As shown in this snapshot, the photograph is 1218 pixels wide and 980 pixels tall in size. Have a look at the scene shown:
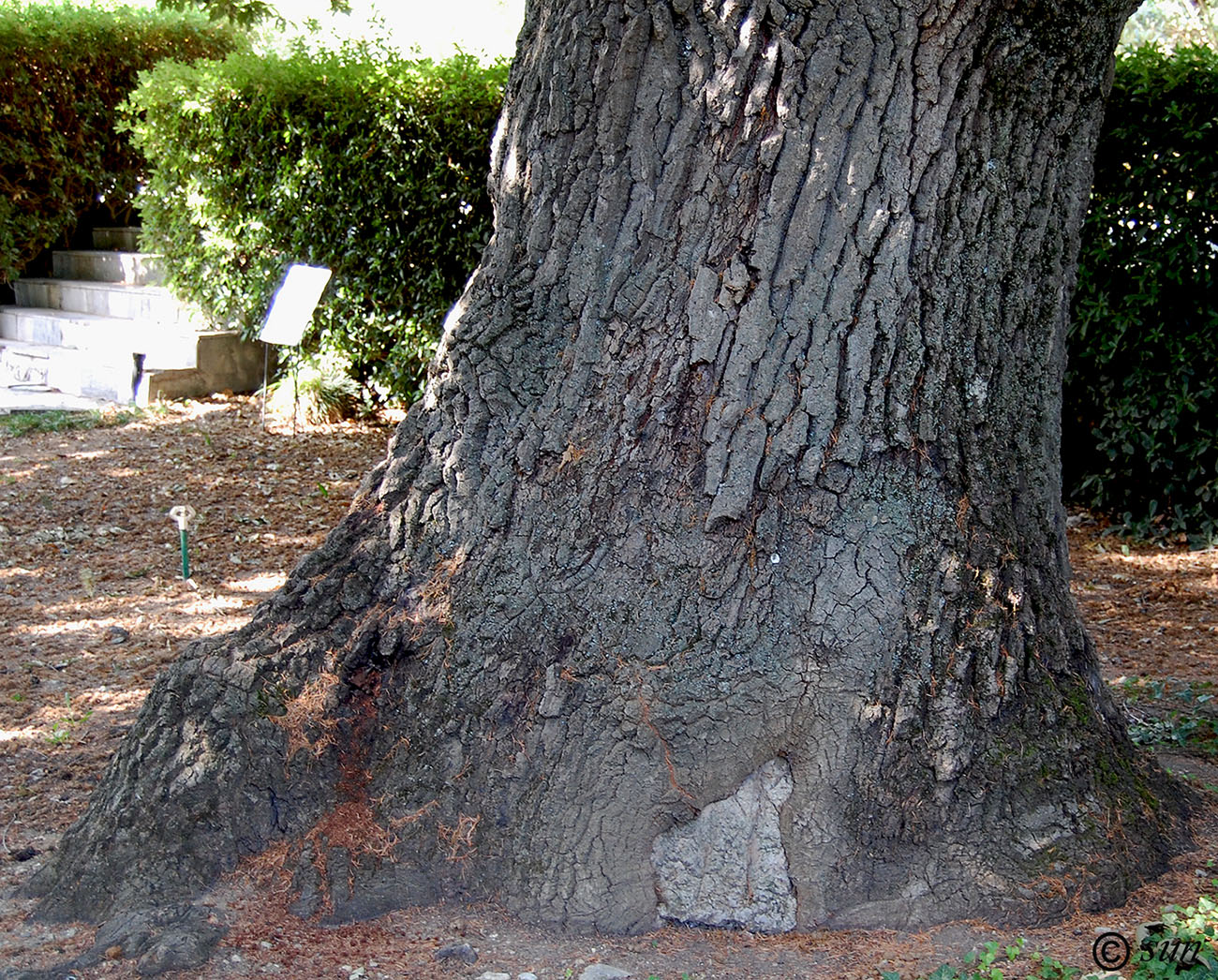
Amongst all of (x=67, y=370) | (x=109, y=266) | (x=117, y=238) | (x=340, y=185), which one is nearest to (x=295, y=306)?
(x=340, y=185)

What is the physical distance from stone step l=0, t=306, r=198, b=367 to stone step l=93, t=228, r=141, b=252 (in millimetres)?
1020

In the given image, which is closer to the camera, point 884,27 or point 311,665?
point 884,27

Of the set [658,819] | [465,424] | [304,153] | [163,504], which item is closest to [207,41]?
[304,153]

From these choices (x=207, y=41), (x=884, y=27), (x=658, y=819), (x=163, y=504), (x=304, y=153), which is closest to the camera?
(x=884, y=27)

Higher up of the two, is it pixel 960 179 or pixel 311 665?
pixel 960 179

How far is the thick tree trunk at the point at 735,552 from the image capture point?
2746mm

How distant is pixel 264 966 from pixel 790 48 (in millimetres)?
2432

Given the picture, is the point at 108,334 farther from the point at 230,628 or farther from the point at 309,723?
the point at 309,723

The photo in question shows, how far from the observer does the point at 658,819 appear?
2.85 metres

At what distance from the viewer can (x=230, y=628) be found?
5.16 meters

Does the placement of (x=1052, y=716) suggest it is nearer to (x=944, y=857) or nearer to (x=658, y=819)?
(x=944, y=857)

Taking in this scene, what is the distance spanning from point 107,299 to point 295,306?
12.0ft

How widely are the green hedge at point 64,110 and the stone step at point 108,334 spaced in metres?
0.76

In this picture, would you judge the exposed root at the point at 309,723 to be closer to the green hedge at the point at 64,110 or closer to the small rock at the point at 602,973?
the small rock at the point at 602,973
